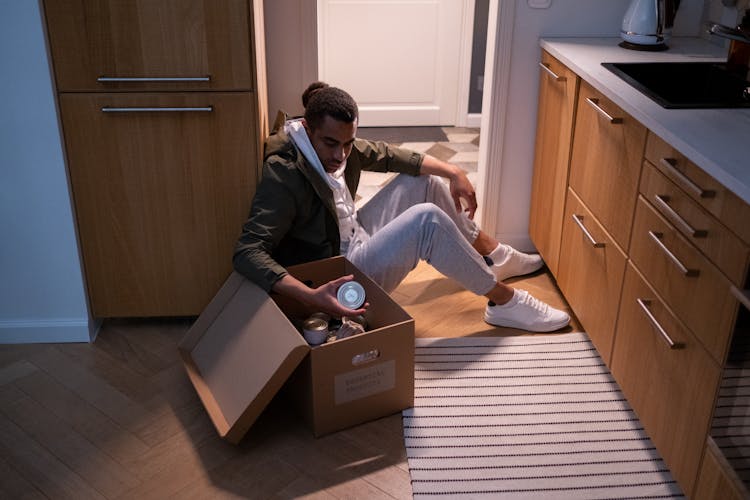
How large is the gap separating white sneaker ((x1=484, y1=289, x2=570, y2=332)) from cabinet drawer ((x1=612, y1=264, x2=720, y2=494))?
0.40 meters

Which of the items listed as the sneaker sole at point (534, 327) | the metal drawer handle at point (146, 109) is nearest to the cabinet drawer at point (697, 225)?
the sneaker sole at point (534, 327)

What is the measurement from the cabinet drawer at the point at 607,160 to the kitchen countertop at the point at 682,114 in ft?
0.17

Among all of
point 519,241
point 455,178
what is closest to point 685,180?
point 455,178

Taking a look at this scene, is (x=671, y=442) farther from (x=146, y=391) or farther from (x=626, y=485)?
(x=146, y=391)

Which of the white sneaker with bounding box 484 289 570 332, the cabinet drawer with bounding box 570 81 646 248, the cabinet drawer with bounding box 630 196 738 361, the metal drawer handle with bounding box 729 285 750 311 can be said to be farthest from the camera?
the white sneaker with bounding box 484 289 570 332

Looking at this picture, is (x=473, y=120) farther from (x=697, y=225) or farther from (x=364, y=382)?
(x=697, y=225)

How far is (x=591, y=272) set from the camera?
2.46 metres

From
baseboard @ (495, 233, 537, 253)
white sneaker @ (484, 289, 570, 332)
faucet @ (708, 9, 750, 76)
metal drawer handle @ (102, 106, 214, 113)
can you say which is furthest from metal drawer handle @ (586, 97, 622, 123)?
metal drawer handle @ (102, 106, 214, 113)

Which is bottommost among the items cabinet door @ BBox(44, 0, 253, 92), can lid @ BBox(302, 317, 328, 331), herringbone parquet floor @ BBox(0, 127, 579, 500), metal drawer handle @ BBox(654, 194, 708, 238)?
herringbone parquet floor @ BBox(0, 127, 579, 500)

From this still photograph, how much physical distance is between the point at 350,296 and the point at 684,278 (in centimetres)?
83

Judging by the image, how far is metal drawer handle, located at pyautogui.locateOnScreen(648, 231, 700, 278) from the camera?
1773 millimetres

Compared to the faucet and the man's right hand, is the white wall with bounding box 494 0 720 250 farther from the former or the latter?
the man's right hand

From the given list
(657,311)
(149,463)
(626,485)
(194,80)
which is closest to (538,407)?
(626,485)

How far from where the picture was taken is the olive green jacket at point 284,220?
219 cm
